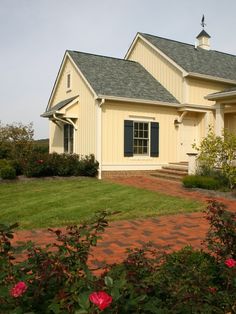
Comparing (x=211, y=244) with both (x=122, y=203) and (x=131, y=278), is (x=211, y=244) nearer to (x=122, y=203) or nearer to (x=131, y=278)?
(x=131, y=278)

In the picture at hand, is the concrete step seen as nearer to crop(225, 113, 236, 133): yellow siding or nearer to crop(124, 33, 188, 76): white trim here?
crop(225, 113, 236, 133): yellow siding

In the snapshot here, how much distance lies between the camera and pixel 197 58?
19812 mm

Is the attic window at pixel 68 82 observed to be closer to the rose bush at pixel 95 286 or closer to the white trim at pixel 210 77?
the white trim at pixel 210 77

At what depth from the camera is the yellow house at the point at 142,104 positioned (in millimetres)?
15602

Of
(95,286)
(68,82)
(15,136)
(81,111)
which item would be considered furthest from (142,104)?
(95,286)

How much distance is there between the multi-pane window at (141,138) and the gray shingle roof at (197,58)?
3897 millimetres

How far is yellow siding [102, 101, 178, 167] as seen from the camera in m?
15.6

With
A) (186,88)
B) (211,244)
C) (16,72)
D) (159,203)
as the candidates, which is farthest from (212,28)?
(211,244)

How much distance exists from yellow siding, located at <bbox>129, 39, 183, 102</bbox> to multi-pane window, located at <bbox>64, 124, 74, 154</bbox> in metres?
6.01

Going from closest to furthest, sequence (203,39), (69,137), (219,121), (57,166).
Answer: (219,121)
(57,166)
(69,137)
(203,39)

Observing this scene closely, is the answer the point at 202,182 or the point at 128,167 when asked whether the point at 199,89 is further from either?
the point at 202,182

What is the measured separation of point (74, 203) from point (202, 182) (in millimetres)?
4980

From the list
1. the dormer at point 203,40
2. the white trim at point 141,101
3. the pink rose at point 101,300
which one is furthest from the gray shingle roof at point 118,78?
the pink rose at point 101,300

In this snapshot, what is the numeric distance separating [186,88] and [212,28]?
26.0 feet
